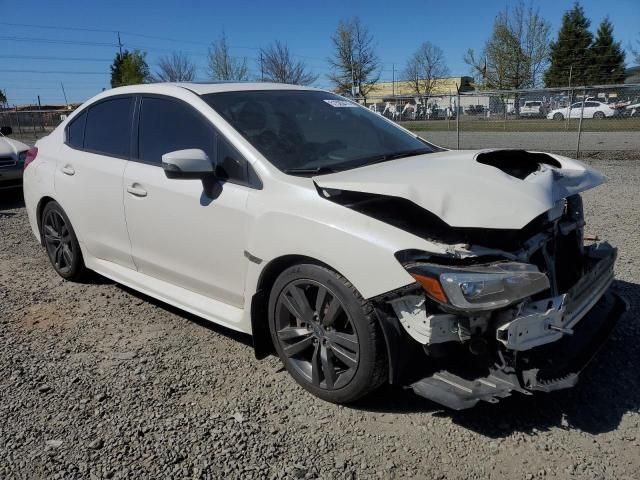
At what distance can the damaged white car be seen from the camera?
2.46 meters

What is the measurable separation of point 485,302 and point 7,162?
8850 millimetres

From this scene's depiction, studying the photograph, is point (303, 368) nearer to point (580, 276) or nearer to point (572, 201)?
point (580, 276)

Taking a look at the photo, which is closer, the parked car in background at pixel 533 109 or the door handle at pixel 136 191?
the door handle at pixel 136 191

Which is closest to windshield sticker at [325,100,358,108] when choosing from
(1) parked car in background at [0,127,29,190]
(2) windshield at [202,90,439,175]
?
(2) windshield at [202,90,439,175]

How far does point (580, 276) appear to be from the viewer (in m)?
2.99

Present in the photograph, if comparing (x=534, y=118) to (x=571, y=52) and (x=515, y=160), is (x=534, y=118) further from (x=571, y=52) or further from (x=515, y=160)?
(x=571, y=52)

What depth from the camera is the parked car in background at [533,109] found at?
16938 mm

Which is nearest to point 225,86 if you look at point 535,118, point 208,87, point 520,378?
point 208,87

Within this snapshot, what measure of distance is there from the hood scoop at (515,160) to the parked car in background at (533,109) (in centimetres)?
1480

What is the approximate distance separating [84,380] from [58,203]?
201 centimetres

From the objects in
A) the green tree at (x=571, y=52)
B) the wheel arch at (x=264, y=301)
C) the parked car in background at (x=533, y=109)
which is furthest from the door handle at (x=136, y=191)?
the green tree at (x=571, y=52)

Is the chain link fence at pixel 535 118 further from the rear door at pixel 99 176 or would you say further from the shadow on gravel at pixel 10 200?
the rear door at pixel 99 176

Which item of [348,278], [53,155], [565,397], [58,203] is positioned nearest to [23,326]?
[58,203]

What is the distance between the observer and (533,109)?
57.2 ft
